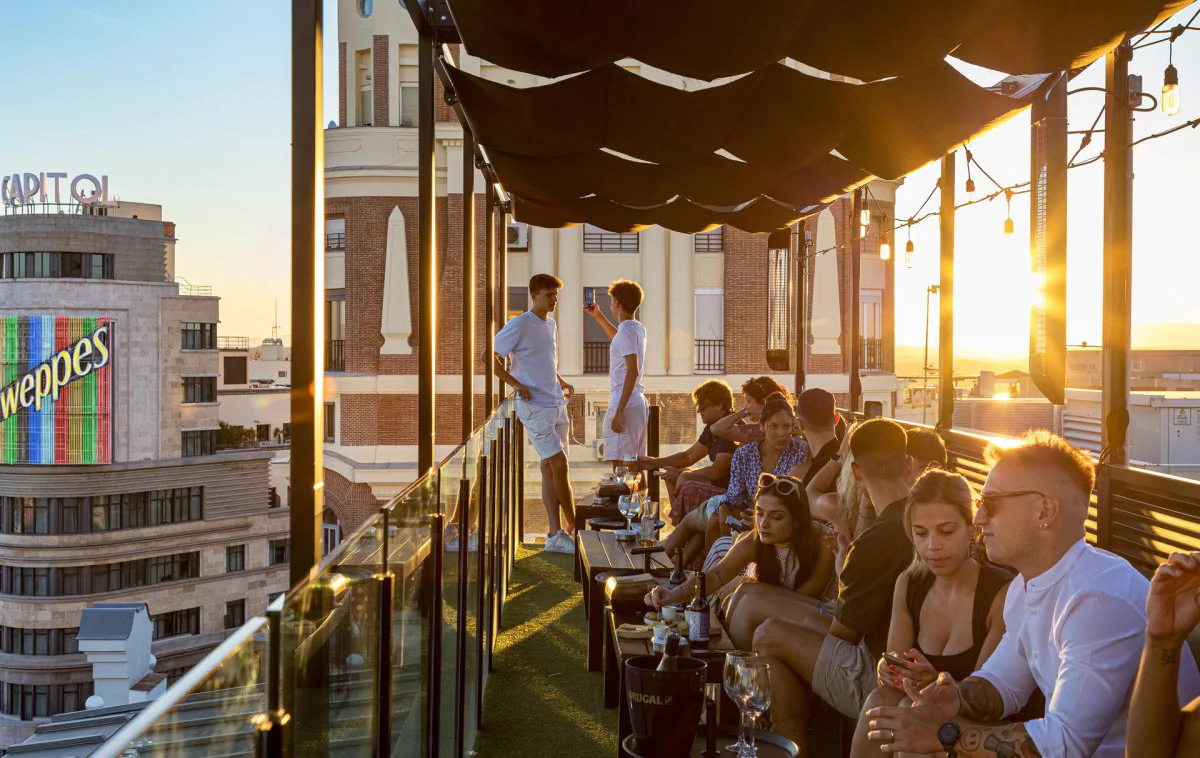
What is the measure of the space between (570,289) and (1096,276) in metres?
26.9

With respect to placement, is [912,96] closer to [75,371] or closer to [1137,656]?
[1137,656]

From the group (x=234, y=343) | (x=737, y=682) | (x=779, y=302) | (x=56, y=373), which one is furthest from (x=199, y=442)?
(x=737, y=682)

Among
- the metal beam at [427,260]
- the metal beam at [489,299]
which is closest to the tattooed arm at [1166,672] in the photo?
the metal beam at [427,260]

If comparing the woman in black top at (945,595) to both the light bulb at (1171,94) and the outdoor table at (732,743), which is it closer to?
the outdoor table at (732,743)

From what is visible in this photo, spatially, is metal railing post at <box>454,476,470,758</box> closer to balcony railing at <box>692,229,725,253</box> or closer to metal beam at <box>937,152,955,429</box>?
metal beam at <box>937,152,955,429</box>

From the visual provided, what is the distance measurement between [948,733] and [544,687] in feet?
10.5

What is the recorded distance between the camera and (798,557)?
4.14 m

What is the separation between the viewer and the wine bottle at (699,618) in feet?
12.0

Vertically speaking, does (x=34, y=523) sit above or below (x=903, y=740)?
below

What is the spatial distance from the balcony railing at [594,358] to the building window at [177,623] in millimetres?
36656

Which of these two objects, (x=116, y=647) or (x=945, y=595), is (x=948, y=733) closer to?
(x=945, y=595)

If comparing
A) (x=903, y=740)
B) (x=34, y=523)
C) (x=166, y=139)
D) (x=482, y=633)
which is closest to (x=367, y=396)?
(x=482, y=633)

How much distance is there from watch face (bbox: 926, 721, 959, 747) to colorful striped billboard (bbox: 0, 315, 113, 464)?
6683cm

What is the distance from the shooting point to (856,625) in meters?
3.34
